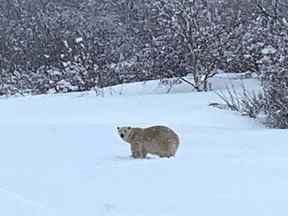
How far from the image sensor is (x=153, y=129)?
7.04 metres

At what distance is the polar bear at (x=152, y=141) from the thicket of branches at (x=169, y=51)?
215 inches

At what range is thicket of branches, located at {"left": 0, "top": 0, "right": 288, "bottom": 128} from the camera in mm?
15906

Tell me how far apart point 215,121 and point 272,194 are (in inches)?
285

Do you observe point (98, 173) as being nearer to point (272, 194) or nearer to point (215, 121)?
point (272, 194)

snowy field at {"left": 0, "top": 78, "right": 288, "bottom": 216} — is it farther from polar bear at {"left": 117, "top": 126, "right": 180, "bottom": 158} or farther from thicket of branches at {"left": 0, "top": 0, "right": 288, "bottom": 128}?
thicket of branches at {"left": 0, "top": 0, "right": 288, "bottom": 128}

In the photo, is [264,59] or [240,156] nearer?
[240,156]

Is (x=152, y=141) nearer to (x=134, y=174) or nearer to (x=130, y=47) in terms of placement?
(x=134, y=174)

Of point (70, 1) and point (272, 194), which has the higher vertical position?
point (272, 194)

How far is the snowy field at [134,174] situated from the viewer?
4871mm

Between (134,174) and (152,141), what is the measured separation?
113 cm

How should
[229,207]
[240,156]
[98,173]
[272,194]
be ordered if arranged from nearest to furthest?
[229,207] < [272,194] < [98,173] < [240,156]

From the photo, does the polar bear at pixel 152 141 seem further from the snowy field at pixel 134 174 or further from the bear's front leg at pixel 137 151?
the snowy field at pixel 134 174

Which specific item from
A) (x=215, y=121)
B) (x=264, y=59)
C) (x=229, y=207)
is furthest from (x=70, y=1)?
(x=229, y=207)

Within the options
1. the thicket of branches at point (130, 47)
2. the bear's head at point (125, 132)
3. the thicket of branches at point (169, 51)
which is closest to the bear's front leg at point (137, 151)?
the bear's head at point (125, 132)
